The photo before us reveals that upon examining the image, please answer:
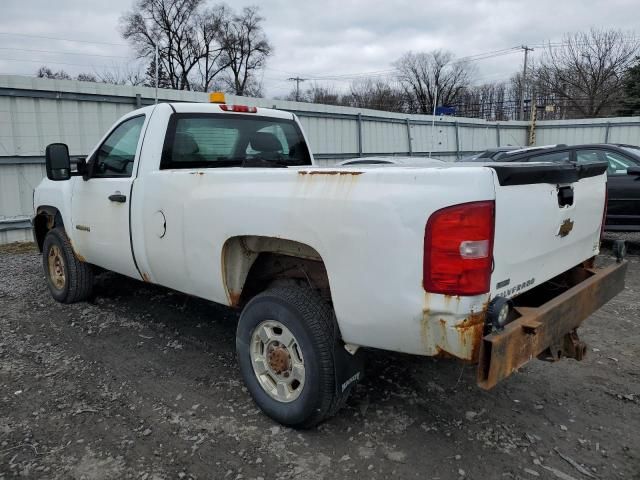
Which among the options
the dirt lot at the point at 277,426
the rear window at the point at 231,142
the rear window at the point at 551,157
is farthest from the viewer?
the rear window at the point at 551,157

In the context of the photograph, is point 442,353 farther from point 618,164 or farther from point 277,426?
point 618,164

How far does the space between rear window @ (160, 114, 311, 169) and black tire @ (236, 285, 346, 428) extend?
5.03 ft

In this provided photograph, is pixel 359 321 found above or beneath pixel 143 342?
above

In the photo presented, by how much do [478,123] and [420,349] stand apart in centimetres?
2117

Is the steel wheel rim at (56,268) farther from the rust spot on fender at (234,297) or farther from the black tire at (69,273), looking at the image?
the rust spot on fender at (234,297)

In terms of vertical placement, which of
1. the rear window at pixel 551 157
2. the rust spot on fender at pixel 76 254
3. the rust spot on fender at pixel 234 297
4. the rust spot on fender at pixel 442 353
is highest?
the rear window at pixel 551 157

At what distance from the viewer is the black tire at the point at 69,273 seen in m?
5.13

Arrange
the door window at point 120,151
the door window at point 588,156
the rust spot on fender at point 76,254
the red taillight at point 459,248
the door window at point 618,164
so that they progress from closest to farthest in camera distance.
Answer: the red taillight at point 459,248 < the door window at point 120,151 < the rust spot on fender at point 76,254 < the door window at point 618,164 < the door window at point 588,156

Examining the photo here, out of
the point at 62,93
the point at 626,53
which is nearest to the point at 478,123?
the point at 62,93

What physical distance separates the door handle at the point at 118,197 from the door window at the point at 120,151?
0.17m

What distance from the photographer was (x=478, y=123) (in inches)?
858

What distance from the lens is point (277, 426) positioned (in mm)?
3025

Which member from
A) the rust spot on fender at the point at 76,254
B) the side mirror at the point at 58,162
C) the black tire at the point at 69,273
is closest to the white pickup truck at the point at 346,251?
the side mirror at the point at 58,162

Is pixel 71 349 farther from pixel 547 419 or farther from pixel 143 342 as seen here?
pixel 547 419
